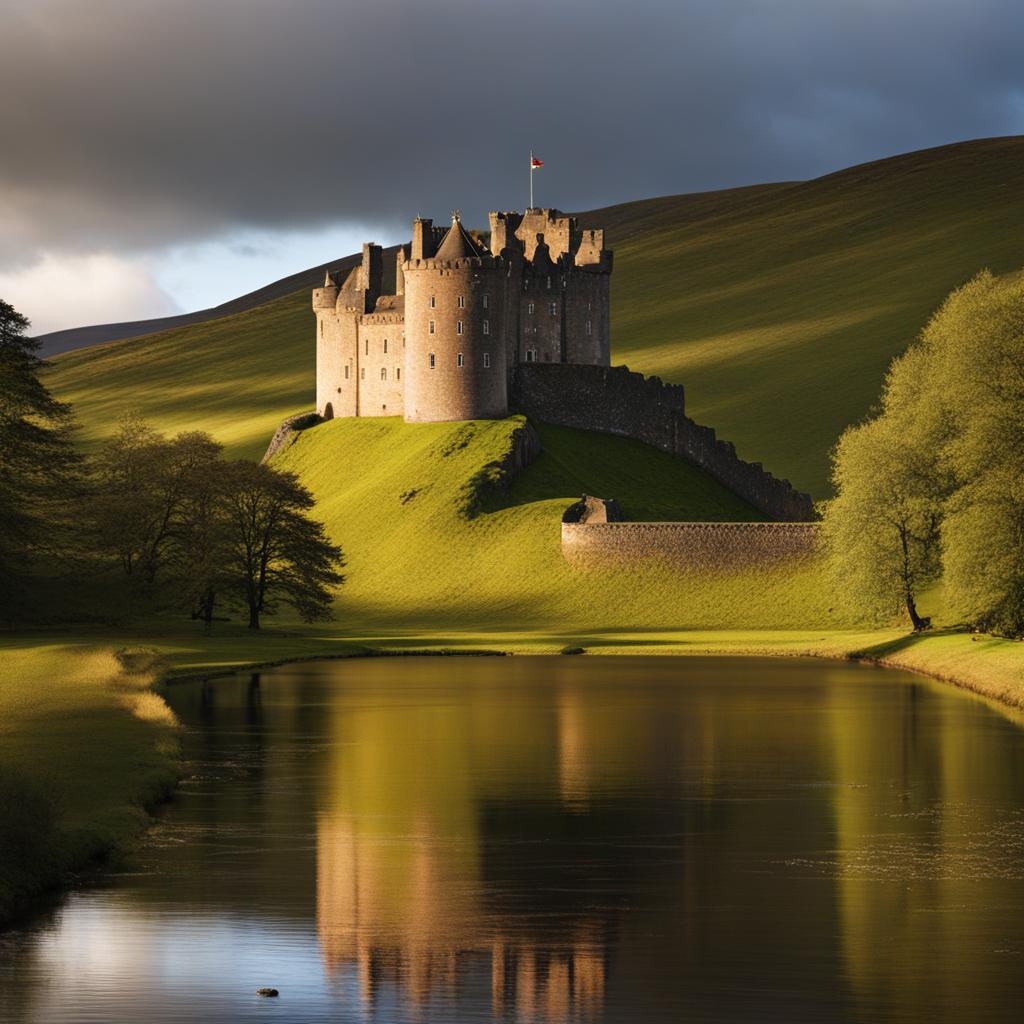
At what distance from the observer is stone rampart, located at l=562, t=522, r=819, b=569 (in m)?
97.1

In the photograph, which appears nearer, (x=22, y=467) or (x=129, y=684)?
(x=129, y=684)

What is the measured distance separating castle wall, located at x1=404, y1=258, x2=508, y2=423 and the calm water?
67.5 m

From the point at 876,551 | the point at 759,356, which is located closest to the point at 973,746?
the point at 876,551

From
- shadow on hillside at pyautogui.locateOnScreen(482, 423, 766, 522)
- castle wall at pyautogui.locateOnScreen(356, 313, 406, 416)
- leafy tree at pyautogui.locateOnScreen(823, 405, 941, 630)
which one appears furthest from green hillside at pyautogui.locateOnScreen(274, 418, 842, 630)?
leafy tree at pyautogui.locateOnScreen(823, 405, 941, 630)

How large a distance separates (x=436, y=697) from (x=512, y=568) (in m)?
44.3

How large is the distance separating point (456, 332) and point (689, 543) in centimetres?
2594

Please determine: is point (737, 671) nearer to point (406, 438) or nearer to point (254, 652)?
point (254, 652)

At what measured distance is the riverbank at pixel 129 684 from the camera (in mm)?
27750

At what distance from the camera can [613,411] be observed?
12325 centimetres

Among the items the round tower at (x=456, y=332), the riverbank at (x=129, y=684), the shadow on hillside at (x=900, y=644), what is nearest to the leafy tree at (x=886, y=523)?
the shadow on hillside at (x=900, y=644)

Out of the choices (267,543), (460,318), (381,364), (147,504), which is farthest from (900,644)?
(381,364)

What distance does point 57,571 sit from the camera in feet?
287

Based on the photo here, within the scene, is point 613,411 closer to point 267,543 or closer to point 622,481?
point 622,481

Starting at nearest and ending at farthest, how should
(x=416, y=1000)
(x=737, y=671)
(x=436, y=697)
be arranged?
(x=416, y=1000)
(x=436, y=697)
(x=737, y=671)
